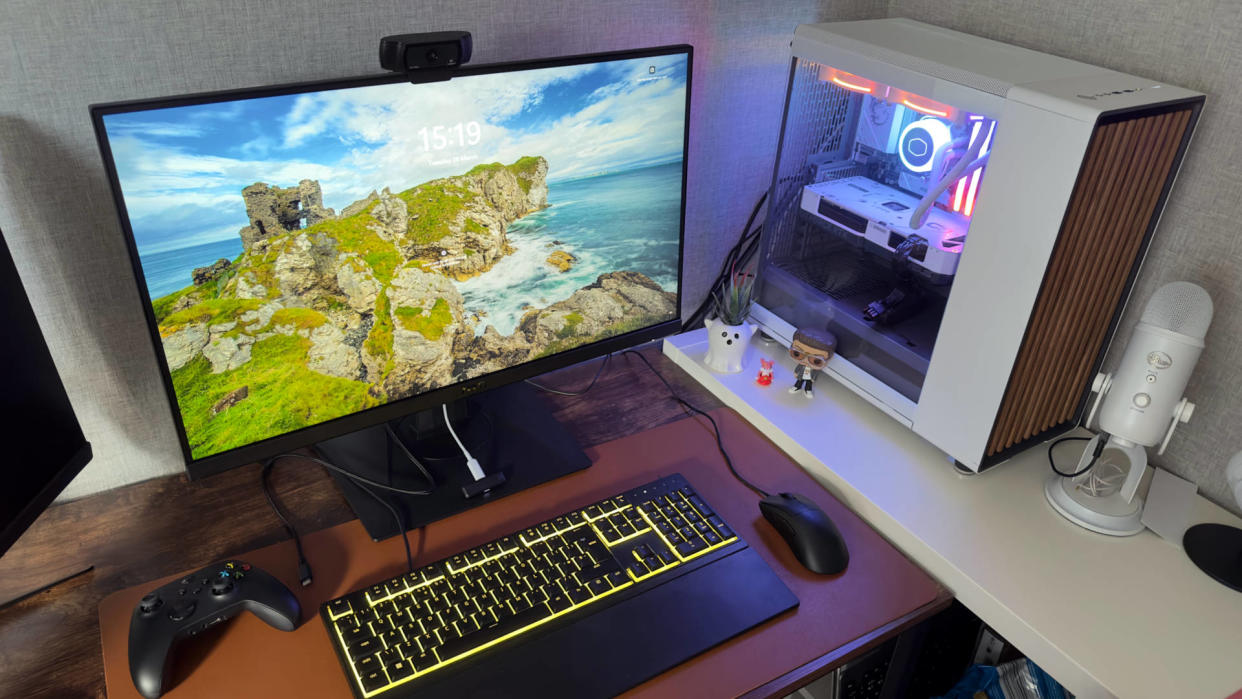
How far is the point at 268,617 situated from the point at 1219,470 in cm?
112

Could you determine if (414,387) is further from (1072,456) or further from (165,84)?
(1072,456)

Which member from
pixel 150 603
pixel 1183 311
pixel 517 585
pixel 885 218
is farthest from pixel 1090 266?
pixel 150 603

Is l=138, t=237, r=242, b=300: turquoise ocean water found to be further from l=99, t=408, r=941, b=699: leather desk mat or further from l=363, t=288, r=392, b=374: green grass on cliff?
l=99, t=408, r=941, b=699: leather desk mat

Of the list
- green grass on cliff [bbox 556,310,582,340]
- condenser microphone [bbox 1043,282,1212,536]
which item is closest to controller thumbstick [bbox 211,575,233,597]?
green grass on cliff [bbox 556,310,582,340]

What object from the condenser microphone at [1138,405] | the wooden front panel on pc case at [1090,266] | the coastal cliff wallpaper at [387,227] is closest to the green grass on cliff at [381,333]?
the coastal cliff wallpaper at [387,227]

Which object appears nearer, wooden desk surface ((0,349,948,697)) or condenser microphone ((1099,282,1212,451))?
wooden desk surface ((0,349,948,697))

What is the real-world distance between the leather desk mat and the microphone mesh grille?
15.3 inches

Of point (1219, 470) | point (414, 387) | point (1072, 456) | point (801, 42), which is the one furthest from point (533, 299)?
point (1219, 470)

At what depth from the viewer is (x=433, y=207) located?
867mm

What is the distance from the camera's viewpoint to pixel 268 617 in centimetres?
80

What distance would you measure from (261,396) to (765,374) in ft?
2.23

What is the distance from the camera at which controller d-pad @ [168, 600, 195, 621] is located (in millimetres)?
761

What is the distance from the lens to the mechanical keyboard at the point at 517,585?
29.9 inches

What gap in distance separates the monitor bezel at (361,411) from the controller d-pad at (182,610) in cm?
13
